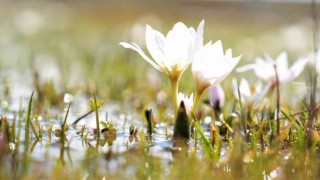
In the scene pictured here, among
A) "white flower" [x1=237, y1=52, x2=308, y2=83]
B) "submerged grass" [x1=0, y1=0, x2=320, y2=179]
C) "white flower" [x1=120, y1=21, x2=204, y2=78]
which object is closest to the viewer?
"submerged grass" [x1=0, y1=0, x2=320, y2=179]

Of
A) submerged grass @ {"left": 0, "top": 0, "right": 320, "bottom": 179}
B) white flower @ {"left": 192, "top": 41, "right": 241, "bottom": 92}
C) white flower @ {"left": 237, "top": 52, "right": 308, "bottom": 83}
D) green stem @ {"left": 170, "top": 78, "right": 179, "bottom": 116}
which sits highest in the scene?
white flower @ {"left": 237, "top": 52, "right": 308, "bottom": 83}

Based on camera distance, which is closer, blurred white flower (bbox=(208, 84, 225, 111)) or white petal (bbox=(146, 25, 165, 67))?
white petal (bbox=(146, 25, 165, 67))

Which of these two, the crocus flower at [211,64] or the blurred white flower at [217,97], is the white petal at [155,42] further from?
the blurred white flower at [217,97]

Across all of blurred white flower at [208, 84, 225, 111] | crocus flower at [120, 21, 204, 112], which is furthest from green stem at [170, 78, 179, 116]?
blurred white flower at [208, 84, 225, 111]

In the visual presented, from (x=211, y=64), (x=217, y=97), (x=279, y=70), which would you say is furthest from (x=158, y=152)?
(x=279, y=70)

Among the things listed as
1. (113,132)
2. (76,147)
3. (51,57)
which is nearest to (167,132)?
(113,132)

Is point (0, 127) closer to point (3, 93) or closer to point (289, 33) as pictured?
point (3, 93)

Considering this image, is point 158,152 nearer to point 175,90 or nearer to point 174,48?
point 175,90

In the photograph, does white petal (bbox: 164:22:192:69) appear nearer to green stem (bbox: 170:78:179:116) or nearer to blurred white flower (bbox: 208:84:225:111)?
green stem (bbox: 170:78:179:116)

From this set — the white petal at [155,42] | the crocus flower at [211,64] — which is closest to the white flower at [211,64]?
the crocus flower at [211,64]
